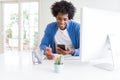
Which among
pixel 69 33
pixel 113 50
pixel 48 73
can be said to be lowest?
pixel 48 73

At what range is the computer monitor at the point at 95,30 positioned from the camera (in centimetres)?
126

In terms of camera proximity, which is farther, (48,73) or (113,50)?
(113,50)

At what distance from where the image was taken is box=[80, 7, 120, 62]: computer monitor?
1.26m

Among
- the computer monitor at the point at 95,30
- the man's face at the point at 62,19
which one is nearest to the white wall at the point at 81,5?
the man's face at the point at 62,19

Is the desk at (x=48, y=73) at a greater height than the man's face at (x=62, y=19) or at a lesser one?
lesser

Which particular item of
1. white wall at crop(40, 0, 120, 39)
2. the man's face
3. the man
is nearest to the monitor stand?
the man

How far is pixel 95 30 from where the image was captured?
1.32m

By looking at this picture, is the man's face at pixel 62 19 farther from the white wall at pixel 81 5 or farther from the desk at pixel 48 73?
the white wall at pixel 81 5

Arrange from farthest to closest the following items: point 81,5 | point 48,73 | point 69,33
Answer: point 81,5
point 69,33
point 48,73

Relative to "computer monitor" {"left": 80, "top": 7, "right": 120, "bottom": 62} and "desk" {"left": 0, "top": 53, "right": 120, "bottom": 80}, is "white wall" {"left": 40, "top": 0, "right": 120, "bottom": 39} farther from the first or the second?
"desk" {"left": 0, "top": 53, "right": 120, "bottom": 80}

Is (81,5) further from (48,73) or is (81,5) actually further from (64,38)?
(48,73)

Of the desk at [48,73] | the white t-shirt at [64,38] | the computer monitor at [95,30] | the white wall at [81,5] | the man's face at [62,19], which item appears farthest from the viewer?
the white wall at [81,5]

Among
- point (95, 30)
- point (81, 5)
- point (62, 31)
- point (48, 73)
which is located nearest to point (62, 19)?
point (62, 31)

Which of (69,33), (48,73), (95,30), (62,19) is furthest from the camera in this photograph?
(69,33)
